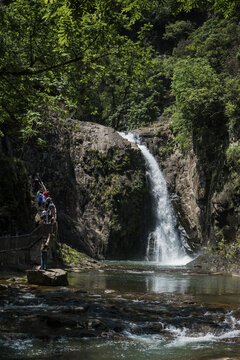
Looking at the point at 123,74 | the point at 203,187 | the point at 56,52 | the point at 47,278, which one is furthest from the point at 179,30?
the point at 47,278

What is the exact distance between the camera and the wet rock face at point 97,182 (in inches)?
1001

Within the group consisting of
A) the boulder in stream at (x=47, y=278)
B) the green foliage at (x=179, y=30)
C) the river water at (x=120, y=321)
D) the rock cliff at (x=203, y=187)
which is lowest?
the river water at (x=120, y=321)

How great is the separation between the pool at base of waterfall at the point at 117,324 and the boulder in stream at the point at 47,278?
1.62ft

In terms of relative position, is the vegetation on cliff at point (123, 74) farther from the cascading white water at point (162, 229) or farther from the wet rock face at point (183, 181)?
the cascading white water at point (162, 229)

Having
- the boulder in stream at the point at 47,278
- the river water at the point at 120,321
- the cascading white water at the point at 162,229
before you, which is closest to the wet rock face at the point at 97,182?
the cascading white water at the point at 162,229

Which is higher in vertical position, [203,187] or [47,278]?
[203,187]

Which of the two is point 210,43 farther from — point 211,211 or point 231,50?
point 211,211

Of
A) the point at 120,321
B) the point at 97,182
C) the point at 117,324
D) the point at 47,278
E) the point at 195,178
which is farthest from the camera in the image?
the point at 195,178

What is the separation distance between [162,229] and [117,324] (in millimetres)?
21739

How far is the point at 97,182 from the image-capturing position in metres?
28.2

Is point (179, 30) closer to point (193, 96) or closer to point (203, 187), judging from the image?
point (193, 96)

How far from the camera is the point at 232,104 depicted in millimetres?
23438

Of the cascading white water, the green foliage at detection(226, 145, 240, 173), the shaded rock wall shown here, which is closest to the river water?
the green foliage at detection(226, 145, 240, 173)

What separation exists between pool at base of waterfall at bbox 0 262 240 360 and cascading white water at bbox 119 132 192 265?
15.6m
